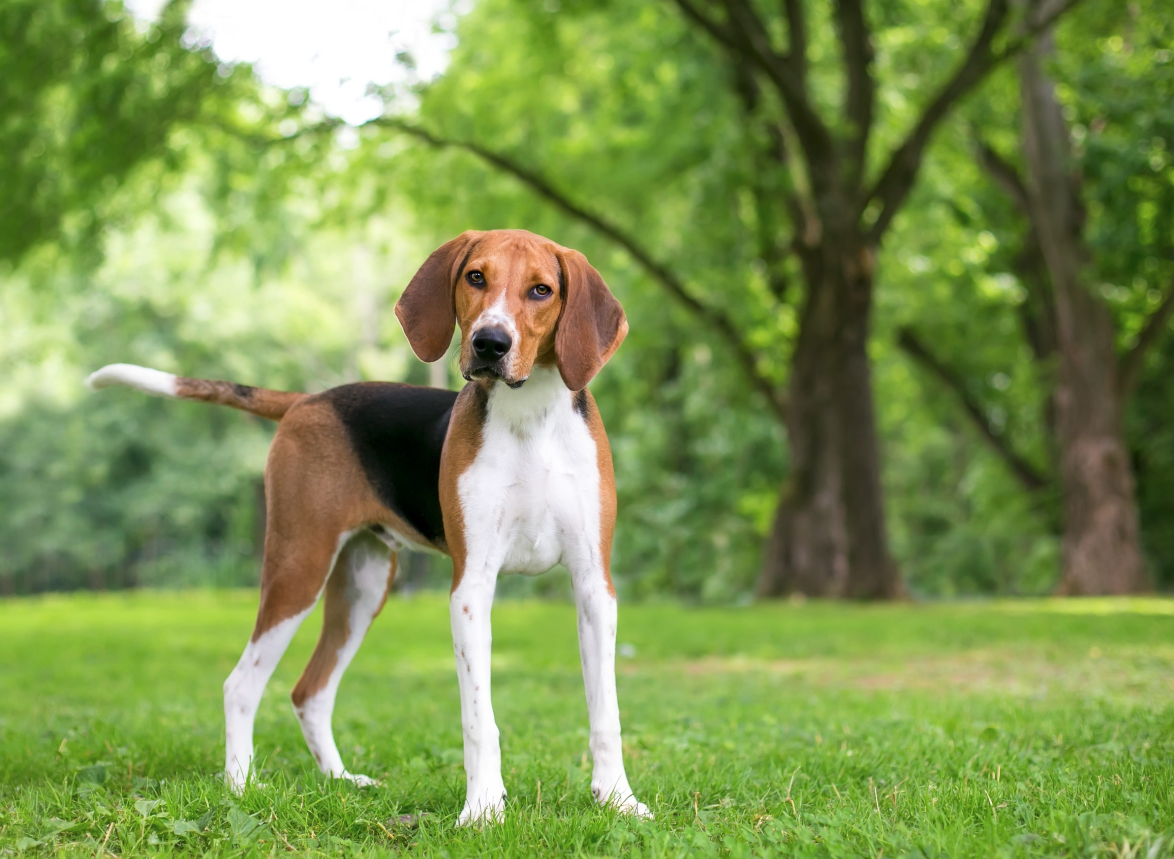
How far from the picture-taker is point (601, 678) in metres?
4.04

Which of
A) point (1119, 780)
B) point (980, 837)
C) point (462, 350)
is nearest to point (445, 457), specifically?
point (462, 350)

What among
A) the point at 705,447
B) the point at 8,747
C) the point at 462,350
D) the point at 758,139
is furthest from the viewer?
the point at 705,447

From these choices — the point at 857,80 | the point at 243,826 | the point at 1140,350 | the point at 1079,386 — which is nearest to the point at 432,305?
the point at 243,826

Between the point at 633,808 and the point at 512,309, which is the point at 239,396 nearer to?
the point at 512,309

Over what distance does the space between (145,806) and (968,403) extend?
24.3 m

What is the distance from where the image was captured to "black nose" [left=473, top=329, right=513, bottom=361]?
11.9 ft

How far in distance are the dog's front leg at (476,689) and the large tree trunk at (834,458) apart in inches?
517

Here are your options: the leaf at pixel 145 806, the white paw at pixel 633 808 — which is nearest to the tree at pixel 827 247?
the white paw at pixel 633 808

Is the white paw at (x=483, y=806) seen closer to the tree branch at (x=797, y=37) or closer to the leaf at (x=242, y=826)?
the leaf at (x=242, y=826)

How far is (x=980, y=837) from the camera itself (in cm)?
334

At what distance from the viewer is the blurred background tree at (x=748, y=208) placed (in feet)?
46.0

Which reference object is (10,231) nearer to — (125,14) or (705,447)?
(125,14)

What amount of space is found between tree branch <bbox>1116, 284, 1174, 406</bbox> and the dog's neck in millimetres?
16373

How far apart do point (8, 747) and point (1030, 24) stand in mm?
14793
